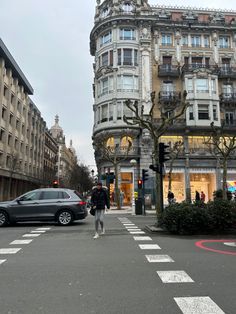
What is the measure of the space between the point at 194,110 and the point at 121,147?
9841 mm

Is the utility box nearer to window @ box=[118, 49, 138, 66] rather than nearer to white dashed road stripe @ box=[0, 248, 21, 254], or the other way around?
white dashed road stripe @ box=[0, 248, 21, 254]

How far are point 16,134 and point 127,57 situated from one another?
19.3m

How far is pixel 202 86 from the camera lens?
1446 inches

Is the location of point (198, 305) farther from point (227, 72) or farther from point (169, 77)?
point (227, 72)

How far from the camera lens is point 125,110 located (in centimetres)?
3538

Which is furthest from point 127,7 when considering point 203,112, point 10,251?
point 10,251

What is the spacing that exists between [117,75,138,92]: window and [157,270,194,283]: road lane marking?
3195cm

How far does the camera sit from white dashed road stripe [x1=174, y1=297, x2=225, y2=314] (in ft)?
12.6

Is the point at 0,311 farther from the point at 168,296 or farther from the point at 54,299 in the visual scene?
the point at 168,296

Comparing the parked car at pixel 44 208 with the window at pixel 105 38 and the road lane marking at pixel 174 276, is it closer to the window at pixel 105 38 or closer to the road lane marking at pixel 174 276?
the road lane marking at pixel 174 276

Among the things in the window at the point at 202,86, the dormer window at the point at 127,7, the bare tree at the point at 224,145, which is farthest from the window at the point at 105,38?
the bare tree at the point at 224,145

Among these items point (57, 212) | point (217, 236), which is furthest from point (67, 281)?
point (57, 212)

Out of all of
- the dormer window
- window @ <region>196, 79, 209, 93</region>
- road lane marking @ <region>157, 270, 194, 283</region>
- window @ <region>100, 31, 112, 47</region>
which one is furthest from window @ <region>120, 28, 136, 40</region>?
road lane marking @ <region>157, 270, 194, 283</region>

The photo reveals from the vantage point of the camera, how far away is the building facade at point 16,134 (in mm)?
38062
